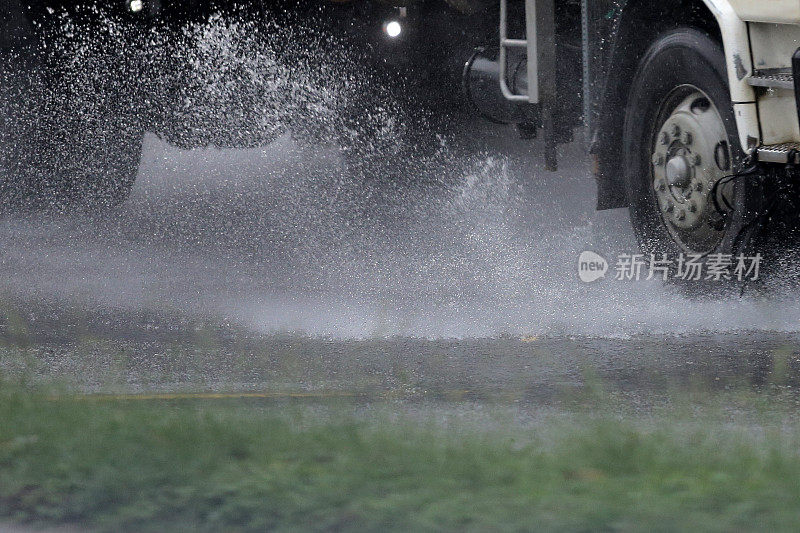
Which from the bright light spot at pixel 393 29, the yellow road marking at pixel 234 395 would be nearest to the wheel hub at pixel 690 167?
the yellow road marking at pixel 234 395

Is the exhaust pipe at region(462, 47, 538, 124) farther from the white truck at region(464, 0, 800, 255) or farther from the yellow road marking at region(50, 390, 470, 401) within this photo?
the yellow road marking at region(50, 390, 470, 401)

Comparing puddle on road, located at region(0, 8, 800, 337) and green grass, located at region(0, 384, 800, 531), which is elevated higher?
puddle on road, located at region(0, 8, 800, 337)

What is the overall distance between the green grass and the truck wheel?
5.94ft

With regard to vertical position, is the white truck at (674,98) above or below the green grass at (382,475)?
above

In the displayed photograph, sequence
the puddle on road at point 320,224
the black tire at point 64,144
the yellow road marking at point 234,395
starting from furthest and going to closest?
the black tire at point 64,144
the puddle on road at point 320,224
the yellow road marking at point 234,395

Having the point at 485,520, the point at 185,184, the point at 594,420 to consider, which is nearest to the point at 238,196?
the point at 185,184

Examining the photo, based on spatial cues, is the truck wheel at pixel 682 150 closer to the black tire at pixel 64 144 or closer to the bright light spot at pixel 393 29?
the bright light spot at pixel 393 29

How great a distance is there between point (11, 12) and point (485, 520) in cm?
679

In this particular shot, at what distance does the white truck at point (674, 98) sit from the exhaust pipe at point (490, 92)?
0.71 ft

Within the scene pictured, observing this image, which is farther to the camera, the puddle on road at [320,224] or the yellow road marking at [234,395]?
the puddle on road at [320,224]

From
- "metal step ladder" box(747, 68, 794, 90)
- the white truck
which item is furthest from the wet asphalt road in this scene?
"metal step ladder" box(747, 68, 794, 90)

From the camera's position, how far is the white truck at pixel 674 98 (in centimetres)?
453

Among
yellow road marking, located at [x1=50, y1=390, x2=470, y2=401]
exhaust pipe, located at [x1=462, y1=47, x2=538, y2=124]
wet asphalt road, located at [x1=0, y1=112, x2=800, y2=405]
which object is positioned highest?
exhaust pipe, located at [x1=462, y1=47, x2=538, y2=124]

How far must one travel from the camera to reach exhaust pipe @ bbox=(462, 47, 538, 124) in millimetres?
6925
